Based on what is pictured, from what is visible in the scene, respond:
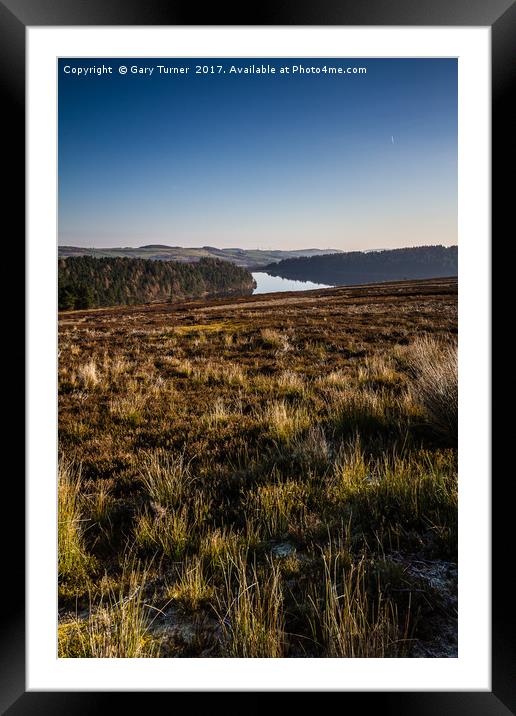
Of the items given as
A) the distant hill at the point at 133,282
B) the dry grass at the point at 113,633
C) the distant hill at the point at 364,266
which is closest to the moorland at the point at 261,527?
the dry grass at the point at 113,633

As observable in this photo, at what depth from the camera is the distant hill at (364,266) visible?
2380 cm

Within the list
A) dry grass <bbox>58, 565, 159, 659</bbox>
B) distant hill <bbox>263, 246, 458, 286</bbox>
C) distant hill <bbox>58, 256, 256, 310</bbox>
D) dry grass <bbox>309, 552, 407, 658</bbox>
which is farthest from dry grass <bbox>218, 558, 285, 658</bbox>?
distant hill <bbox>58, 256, 256, 310</bbox>

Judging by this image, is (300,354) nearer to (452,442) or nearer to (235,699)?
(452,442)

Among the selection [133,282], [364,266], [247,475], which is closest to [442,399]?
[247,475]

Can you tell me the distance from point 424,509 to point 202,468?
67.4 inches

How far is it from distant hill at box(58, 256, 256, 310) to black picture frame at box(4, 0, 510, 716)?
1124 inches

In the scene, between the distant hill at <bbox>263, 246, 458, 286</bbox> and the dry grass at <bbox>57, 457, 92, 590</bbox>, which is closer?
the dry grass at <bbox>57, 457, 92, 590</bbox>

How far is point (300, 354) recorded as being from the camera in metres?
9.44

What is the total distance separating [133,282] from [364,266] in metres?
22.4

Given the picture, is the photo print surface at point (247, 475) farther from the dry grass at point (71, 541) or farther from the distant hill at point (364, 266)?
the distant hill at point (364, 266)

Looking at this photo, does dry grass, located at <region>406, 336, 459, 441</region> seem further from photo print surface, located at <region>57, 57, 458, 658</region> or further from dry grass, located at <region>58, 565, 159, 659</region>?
dry grass, located at <region>58, 565, 159, 659</region>

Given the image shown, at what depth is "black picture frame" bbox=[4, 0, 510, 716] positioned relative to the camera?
1.88 m

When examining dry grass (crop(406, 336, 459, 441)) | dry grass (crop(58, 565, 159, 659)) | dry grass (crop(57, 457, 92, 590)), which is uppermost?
dry grass (crop(406, 336, 459, 441))
